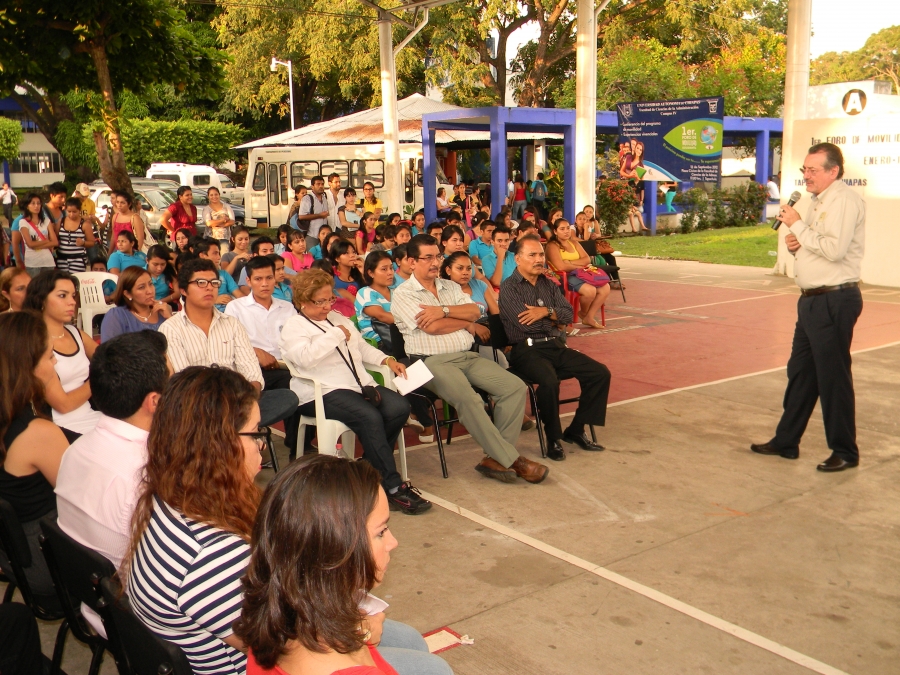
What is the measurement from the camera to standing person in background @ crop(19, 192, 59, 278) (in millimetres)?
10102

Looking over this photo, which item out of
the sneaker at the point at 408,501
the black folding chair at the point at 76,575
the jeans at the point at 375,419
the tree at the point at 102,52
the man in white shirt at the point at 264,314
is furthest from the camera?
the tree at the point at 102,52

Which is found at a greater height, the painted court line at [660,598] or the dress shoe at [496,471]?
the dress shoe at [496,471]

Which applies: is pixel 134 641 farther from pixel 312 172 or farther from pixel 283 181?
pixel 283 181

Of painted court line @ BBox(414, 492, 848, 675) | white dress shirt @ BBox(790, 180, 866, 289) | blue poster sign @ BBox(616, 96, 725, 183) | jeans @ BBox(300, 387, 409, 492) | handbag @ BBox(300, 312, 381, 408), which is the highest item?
blue poster sign @ BBox(616, 96, 725, 183)

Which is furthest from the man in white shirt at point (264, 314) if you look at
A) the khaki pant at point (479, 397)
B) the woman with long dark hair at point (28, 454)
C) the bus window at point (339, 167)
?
the bus window at point (339, 167)

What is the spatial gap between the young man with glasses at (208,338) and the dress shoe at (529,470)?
1.41 meters

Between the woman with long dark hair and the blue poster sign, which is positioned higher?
the blue poster sign

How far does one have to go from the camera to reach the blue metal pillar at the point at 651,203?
77.4 feet

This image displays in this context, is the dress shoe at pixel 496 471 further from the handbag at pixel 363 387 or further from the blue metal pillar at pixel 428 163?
the blue metal pillar at pixel 428 163

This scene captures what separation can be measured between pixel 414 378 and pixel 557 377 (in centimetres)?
108

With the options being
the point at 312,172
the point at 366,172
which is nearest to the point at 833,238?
the point at 366,172

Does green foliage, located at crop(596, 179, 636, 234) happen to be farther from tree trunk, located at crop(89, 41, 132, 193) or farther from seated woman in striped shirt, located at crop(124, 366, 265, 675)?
seated woman in striped shirt, located at crop(124, 366, 265, 675)

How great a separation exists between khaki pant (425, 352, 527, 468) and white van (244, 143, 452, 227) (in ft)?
51.0

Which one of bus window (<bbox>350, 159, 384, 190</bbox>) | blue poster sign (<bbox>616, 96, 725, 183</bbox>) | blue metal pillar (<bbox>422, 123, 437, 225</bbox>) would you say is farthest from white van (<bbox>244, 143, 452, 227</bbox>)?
blue poster sign (<bbox>616, 96, 725, 183</bbox>)
